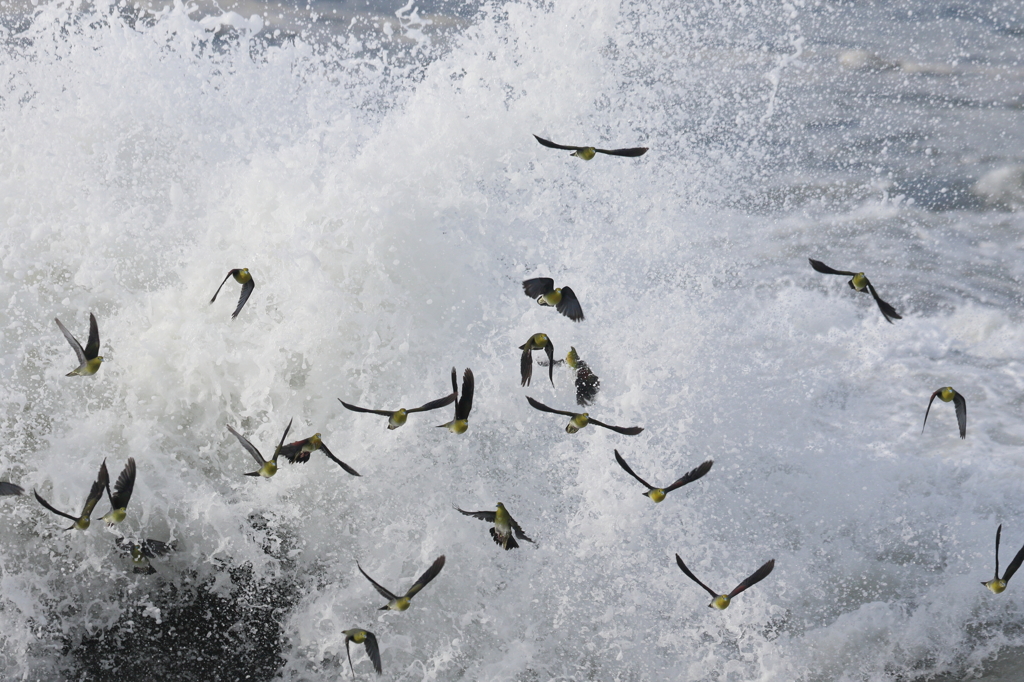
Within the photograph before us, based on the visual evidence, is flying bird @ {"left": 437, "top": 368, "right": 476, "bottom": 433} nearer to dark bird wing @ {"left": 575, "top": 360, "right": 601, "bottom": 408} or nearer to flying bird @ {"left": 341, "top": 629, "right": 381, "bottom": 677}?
flying bird @ {"left": 341, "top": 629, "right": 381, "bottom": 677}

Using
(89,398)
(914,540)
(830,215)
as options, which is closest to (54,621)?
(89,398)

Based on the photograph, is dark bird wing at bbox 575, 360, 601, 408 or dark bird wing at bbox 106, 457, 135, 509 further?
dark bird wing at bbox 575, 360, 601, 408

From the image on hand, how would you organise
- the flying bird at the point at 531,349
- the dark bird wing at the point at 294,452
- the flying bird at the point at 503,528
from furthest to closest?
the flying bird at the point at 531,349 < the flying bird at the point at 503,528 < the dark bird wing at the point at 294,452

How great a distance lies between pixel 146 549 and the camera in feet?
11.5

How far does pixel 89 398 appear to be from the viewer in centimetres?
388

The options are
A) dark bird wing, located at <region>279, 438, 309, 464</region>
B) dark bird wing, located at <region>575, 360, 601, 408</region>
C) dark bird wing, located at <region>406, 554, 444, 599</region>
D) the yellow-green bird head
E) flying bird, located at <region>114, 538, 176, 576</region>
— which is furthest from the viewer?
dark bird wing, located at <region>575, 360, 601, 408</region>

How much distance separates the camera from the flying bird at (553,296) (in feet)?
9.45

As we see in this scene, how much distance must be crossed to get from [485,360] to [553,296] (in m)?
1.16

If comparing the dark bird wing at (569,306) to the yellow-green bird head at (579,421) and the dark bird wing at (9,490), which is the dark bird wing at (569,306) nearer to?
the yellow-green bird head at (579,421)

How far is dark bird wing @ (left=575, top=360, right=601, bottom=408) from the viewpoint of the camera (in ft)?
12.8

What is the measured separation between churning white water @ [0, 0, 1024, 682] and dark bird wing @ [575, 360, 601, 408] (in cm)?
5

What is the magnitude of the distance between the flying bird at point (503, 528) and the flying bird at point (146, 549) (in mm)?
1297

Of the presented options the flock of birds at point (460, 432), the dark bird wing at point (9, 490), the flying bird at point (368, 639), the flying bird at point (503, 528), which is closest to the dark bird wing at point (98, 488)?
the flock of birds at point (460, 432)

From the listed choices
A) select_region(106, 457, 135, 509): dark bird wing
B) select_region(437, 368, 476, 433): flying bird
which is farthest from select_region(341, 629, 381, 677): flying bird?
select_region(106, 457, 135, 509): dark bird wing
